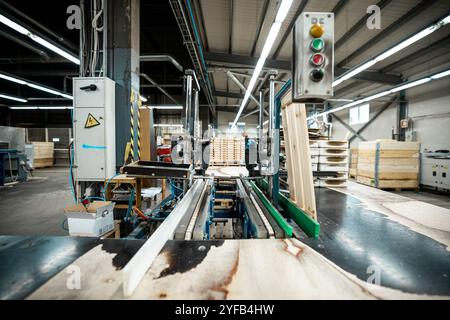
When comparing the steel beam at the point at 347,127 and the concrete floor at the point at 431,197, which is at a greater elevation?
the steel beam at the point at 347,127

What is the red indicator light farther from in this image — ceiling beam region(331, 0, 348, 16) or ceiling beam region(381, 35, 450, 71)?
ceiling beam region(381, 35, 450, 71)

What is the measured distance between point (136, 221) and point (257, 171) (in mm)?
2600

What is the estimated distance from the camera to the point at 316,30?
1739 mm

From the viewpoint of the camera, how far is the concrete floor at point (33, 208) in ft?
14.2

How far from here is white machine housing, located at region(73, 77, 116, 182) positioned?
351 cm

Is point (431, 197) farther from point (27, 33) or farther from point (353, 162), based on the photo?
point (27, 33)

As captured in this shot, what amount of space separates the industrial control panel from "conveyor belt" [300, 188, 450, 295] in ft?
4.26

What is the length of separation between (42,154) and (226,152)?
15.6 m

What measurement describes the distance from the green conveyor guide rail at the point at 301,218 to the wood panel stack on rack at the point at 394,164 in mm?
7677

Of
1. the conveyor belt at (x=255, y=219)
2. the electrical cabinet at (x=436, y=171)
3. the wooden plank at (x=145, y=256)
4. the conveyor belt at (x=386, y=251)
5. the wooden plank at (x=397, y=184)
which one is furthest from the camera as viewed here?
the wooden plank at (x=397, y=184)

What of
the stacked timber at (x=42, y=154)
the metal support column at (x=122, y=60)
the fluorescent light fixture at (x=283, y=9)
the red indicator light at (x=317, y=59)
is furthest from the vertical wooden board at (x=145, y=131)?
the stacked timber at (x=42, y=154)

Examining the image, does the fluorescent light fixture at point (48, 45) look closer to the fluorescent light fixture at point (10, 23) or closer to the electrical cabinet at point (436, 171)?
the fluorescent light fixture at point (10, 23)

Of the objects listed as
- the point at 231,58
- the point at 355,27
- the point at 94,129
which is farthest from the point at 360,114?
the point at 94,129

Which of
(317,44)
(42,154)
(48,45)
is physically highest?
(48,45)
